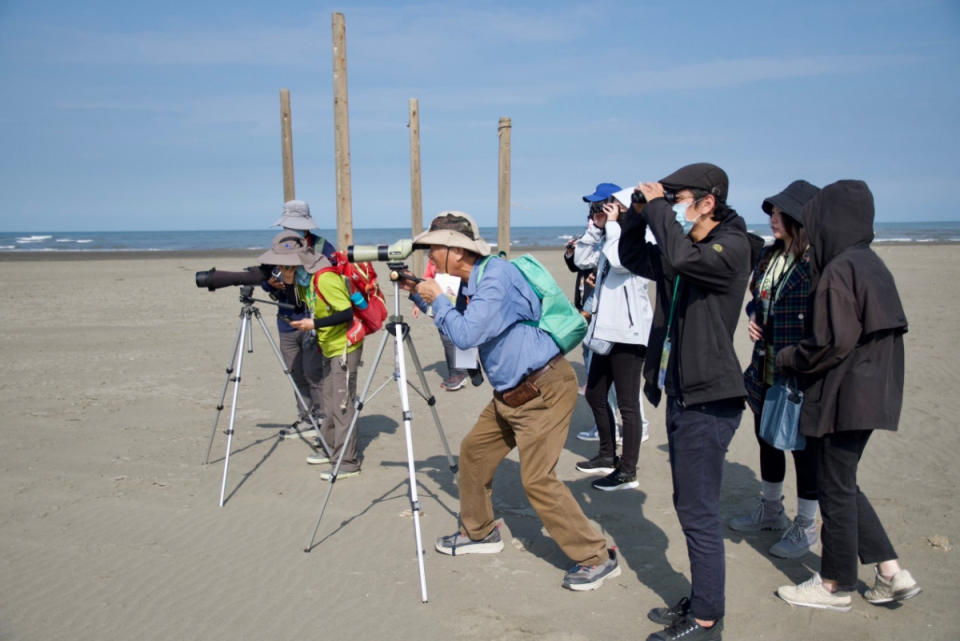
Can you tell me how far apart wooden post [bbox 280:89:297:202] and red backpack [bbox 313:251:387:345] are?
5.38m

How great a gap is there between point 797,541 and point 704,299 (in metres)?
1.94

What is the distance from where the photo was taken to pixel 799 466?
13.6ft

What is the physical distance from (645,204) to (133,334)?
10828 millimetres

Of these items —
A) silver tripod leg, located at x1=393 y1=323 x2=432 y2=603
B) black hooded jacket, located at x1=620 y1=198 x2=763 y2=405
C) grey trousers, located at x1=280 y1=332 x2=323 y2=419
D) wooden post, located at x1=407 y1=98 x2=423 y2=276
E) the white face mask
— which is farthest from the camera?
wooden post, located at x1=407 y1=98 x2=423 y2=276

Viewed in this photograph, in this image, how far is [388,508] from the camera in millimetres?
5117

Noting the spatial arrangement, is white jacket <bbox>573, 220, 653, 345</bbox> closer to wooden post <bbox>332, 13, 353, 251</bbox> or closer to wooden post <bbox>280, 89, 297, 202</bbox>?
wooden post <bbox>332, 13, 353, 251</bbox>

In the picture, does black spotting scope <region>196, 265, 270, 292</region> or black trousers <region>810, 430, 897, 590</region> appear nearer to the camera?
black trousers <region>810, 430, 897, 590</region>

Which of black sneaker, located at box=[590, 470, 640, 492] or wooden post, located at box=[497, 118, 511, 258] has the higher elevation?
wooden post, located at box=[497, 118, 511, 258]

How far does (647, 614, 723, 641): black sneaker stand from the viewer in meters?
3.35

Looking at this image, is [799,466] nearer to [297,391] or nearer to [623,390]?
[623,390]

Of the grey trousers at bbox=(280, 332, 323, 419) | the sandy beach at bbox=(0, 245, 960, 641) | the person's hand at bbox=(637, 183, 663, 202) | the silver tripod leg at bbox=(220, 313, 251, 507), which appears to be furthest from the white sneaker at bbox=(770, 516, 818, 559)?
the grey trousers at bbox=(280, 332, 323, 419)

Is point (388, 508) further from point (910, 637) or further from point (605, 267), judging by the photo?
point (910, 637)


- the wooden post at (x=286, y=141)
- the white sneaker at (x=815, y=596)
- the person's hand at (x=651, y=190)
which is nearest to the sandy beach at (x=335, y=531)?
the white sneaker at (x=815, y=596)

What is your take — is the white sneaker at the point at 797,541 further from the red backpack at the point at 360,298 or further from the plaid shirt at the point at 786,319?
the red backpack at the point at 360,298
